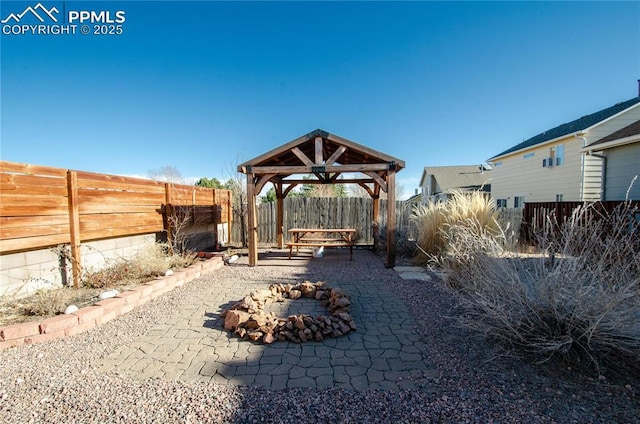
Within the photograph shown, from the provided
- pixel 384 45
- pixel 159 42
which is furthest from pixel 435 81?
pixel 159 42

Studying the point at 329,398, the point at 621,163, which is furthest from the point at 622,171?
the point at 329,398

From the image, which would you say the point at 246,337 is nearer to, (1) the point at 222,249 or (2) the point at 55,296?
(2) the point at 55,296

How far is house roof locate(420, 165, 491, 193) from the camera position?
2227 cm

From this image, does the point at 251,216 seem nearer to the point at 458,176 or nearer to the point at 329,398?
the point at 329,398

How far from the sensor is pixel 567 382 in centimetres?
191

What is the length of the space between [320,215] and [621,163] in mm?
8716

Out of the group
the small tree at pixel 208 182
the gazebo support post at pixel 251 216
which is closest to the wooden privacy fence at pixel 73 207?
the gazebo support post at pixel 251 216

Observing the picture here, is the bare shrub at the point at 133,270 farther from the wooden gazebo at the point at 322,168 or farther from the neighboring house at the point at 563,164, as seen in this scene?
the neighboring house at the point at 563,164

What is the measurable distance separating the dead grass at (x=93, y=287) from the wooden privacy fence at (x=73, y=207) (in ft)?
1.07

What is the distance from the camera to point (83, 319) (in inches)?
117

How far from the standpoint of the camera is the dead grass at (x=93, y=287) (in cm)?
306

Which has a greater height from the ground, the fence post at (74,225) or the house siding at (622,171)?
the house siding at (622,171)

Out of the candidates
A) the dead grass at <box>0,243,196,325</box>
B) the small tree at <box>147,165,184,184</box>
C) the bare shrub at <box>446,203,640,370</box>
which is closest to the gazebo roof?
the dead grass at <box>0,243,196,325</box>

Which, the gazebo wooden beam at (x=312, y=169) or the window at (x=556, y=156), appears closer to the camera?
the gazebo wooden beam at (x=312, y=169)
